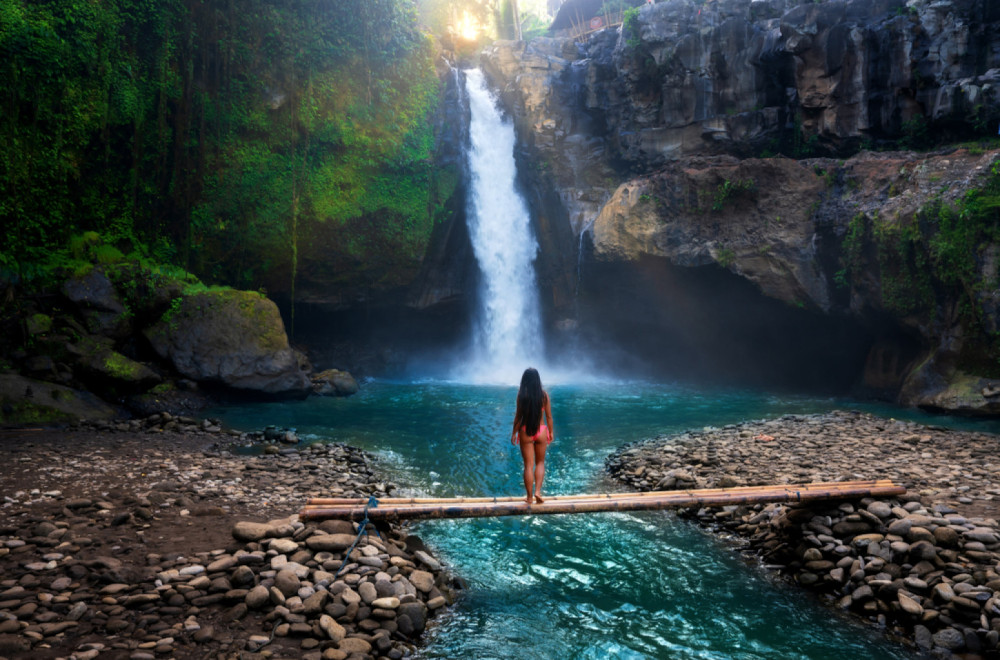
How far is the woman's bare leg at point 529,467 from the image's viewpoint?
606 centimetres

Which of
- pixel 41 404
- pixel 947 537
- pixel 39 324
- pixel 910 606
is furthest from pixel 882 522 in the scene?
pixel 39 324

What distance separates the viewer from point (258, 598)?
15.4ft

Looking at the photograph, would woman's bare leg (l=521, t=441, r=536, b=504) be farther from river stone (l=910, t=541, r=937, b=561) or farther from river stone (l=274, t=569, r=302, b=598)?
river stone (l=910, t=541, r=937, b=561)

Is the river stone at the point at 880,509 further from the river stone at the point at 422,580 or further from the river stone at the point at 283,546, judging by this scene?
the river stone at the point at 283,546

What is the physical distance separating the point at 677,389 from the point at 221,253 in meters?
15.9

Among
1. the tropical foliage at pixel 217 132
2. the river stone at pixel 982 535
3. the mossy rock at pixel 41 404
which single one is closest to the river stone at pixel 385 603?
the river stone at pixel 982 535

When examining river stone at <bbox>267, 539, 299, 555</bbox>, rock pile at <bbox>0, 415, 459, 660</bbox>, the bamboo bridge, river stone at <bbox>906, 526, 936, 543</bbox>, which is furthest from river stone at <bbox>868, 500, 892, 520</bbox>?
river stone at <bbox>267, 539, 299, 555</bbox>

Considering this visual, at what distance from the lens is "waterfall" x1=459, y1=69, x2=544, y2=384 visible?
2298 centimetres

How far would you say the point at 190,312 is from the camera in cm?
1611

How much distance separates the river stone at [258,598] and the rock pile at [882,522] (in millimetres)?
5247

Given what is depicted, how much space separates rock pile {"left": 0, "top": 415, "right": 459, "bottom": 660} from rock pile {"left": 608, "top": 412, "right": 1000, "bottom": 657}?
3.90m

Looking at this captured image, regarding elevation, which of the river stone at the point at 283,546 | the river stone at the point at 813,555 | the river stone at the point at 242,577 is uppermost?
the river stone at the point at 283,546

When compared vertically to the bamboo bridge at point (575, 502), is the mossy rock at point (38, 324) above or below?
above

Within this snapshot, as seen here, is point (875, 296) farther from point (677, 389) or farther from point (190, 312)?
point (190, 312)
